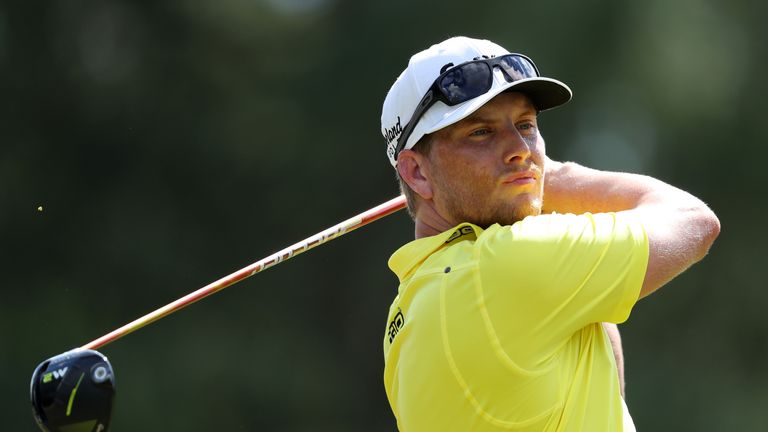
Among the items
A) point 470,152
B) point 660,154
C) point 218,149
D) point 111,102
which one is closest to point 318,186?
point 218,149

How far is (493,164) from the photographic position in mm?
2854

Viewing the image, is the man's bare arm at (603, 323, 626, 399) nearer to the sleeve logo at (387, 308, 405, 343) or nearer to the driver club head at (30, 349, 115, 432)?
the sleeve logo at (387, 308, 405, 343)

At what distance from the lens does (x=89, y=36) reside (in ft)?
42.9

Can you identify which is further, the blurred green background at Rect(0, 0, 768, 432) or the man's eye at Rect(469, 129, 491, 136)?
the blurred green background at Rect(0, 0, 768, 432)

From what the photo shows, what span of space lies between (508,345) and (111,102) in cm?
1086

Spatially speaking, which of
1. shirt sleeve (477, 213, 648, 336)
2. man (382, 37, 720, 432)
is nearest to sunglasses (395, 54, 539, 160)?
man (382, 37, 720, 432)

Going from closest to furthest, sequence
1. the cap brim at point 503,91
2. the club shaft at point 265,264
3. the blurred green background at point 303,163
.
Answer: the cap brim at point 503,91, the club shaft at point 265,264, the blurred green background at point 303,163

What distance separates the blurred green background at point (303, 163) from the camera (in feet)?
41.0

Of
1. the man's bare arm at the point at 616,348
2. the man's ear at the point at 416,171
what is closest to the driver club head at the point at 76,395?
the man's ear at the point at 416,171

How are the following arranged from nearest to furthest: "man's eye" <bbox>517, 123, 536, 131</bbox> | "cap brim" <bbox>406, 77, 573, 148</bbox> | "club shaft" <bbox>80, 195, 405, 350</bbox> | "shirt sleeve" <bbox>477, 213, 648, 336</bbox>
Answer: "shirt sleeve" <bbox>477, 213, 648, 336</bbox>
"cap brim" <bbox>406, 77, 573, 148</bbox>
"man's eye" <bbox>517, 123, 536, 131</bbox>
"club shaft" <bbox>80, 195, 405, 350</bbox>

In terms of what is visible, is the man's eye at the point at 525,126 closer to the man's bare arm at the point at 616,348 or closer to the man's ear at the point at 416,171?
the man's ear at the point at 416,171

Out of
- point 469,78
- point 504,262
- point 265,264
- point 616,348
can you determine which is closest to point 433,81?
point 469,78

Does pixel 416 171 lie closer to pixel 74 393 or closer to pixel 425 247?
pixel 425 247

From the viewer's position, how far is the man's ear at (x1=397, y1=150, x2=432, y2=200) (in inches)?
118
